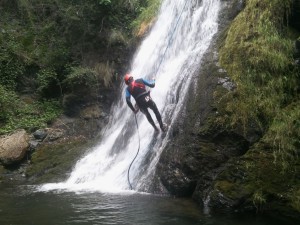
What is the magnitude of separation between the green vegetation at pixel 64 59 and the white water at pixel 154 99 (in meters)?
1.35

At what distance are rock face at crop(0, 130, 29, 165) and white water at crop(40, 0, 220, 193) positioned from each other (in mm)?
2132

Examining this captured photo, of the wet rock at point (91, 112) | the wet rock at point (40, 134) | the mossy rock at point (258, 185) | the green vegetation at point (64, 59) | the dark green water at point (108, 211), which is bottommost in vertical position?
the dark green water at point (108, 211)

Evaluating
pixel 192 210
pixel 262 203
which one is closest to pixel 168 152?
pixel 192 210

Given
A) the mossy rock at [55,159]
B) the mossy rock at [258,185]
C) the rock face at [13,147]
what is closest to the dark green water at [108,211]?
the mossy rock at [258,185]

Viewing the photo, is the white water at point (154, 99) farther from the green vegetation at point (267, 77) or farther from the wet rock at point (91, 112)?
the green vegetation at point (267, 77)

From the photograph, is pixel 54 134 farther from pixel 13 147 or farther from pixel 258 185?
pixel 258 185

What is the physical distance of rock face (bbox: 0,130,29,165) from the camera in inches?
456

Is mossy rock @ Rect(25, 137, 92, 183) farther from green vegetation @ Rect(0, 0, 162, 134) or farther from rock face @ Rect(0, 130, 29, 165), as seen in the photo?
green vegetation @ Rect(0, 0, 162, 134)

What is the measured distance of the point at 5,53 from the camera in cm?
1477

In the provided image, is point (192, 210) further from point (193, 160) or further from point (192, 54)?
point (192, 54)

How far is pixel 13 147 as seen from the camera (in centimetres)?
1184

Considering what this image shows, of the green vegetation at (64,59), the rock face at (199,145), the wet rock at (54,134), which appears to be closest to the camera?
the rock face at (199,145)

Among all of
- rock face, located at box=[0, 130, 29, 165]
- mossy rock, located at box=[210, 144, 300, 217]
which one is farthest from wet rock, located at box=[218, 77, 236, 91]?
rock face, located at box=[0, 130, 29, 165]

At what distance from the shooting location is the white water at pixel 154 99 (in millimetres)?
8719
